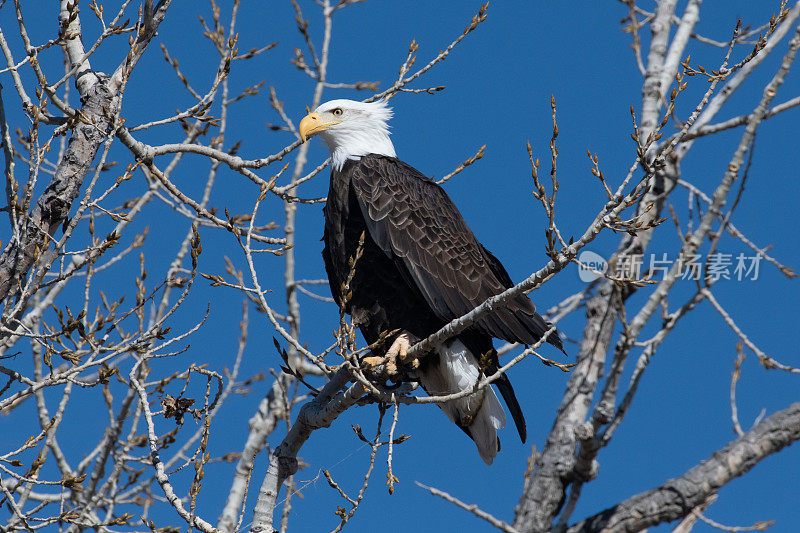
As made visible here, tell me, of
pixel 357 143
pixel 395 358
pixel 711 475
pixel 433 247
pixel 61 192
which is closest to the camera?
pixel 61 192

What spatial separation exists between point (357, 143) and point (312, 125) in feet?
1.01

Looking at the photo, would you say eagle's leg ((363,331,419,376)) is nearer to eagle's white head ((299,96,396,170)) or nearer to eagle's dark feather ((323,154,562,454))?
eagle's dark feather ((323,154,562,454))

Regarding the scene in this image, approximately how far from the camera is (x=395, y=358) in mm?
4004

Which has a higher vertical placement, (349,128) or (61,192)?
(349,128)

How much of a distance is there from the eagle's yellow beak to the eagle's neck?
0.19 feet

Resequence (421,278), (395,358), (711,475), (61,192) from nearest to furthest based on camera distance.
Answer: (61,192) → (395,358) → (421,278) → (711,475)

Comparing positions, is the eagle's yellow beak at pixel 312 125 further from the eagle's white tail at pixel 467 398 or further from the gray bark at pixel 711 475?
the gray bark at pixel 711 475

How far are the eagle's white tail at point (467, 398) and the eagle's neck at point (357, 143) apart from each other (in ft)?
4.20

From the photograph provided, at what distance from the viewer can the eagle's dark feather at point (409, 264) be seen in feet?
13.9

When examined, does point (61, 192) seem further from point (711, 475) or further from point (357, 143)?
point (711, 475)

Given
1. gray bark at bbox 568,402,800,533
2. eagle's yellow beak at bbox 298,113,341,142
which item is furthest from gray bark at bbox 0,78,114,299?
gray bark at bbox 568,402,800,533

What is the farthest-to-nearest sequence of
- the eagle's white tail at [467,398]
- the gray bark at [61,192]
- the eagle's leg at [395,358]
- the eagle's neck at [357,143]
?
the eagle's neck at [357,143] < the eagle's white tail at [467,398] < the eagle's leg at [395,358] < the gray bark at [61,192]

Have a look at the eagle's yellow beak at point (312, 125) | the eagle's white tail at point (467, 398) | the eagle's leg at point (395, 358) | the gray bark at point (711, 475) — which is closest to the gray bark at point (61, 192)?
the eagle's yellow beak at point (312, 125)

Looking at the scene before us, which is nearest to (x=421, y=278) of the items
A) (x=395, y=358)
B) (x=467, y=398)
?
(x=395, y=358)
